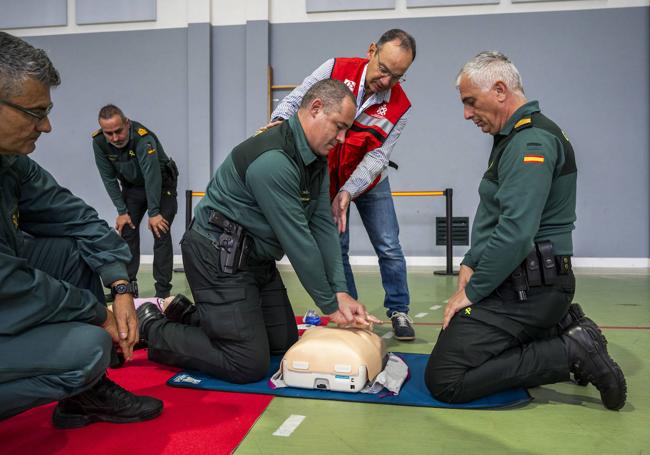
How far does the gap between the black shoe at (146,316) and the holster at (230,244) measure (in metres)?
0.42

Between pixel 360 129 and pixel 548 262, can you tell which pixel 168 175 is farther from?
Answer: pixel 548 262

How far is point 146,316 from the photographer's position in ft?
7.79

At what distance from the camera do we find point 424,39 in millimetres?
6629

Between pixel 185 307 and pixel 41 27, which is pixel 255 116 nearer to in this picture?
pixel 41 27

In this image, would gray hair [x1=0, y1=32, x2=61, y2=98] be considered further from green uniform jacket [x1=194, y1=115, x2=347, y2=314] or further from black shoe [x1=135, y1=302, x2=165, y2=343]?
black shoe [x1=135, y1=302, x2=165, y2=343]

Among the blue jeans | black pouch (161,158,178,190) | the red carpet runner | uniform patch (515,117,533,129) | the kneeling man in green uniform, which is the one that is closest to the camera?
the red carpet runner

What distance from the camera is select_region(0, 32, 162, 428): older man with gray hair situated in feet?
4.29

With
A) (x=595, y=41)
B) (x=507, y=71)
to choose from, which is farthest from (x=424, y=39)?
(x=507, y=71)

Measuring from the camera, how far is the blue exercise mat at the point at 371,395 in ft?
6.34

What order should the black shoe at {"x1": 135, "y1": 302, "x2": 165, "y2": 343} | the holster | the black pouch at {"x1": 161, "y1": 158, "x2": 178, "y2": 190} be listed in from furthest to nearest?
the black pouch at {"x1": 161, "y1": 158, "x2": 178, "y2": 190} → the black shoe at {"x1": 135, "y1": 302, "x2": 165, "y2": 343} → the holster

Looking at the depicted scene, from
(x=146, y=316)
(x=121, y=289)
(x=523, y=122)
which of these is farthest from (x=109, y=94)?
(x=523, y=122)

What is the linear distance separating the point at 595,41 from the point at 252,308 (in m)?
5.99

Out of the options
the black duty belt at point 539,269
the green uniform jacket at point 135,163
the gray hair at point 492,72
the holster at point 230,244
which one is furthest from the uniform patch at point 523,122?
the green uniform jacket at point 135,163

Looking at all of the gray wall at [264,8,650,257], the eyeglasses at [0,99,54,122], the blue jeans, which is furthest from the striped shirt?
the gray wall at [264,8,650,257]
